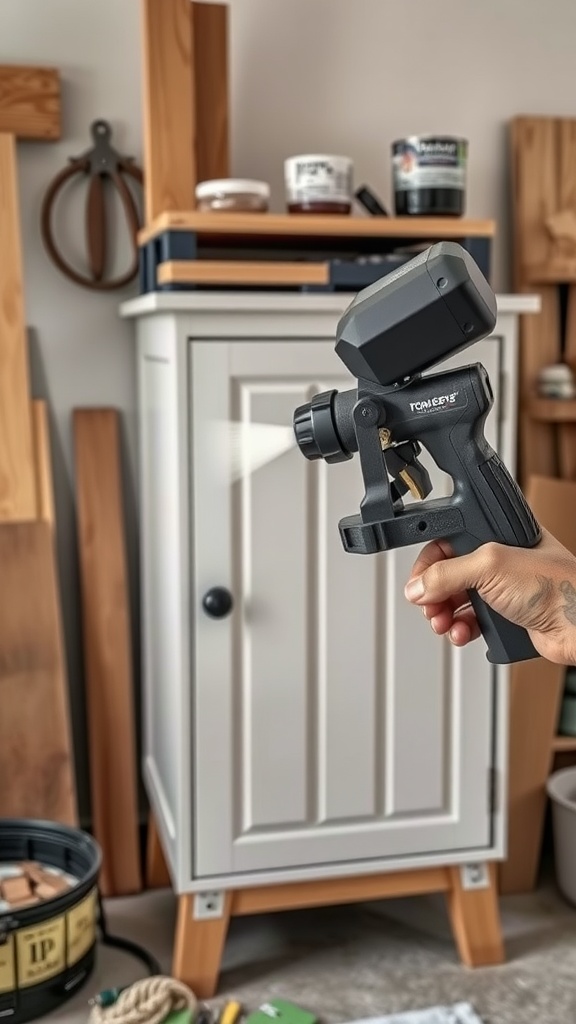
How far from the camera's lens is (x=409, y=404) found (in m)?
1.03

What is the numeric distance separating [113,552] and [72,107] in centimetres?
84

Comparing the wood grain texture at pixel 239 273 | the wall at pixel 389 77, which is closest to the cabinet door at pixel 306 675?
the wood grain texture at pixel 239 273

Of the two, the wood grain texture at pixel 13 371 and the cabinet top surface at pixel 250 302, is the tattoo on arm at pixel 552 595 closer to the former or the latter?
the cabinet top surface at pixel 250 302

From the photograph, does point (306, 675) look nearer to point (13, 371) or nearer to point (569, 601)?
point (13, 371)

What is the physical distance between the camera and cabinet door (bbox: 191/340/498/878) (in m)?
1.91

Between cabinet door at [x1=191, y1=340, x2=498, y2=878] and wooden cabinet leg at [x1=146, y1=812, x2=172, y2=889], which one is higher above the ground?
cabinet door at [x1=191, y1=340, x2=498, y2=878]

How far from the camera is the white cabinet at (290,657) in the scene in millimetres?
1902

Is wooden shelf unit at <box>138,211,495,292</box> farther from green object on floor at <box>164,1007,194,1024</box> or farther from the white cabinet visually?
green object on floor at <box>164,1007,194,1024</box>

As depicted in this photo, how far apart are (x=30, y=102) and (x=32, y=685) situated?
3.51 feet

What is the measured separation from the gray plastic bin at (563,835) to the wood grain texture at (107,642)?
Result: 2.67 ft

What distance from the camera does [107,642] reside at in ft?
7.73

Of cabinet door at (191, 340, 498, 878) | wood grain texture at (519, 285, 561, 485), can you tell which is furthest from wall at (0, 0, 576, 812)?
cabinet door at (191, 340, 498, 878)

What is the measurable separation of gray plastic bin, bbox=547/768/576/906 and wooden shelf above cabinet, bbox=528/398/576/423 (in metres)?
0.71

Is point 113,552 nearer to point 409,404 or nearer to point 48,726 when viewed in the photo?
point 48,726
